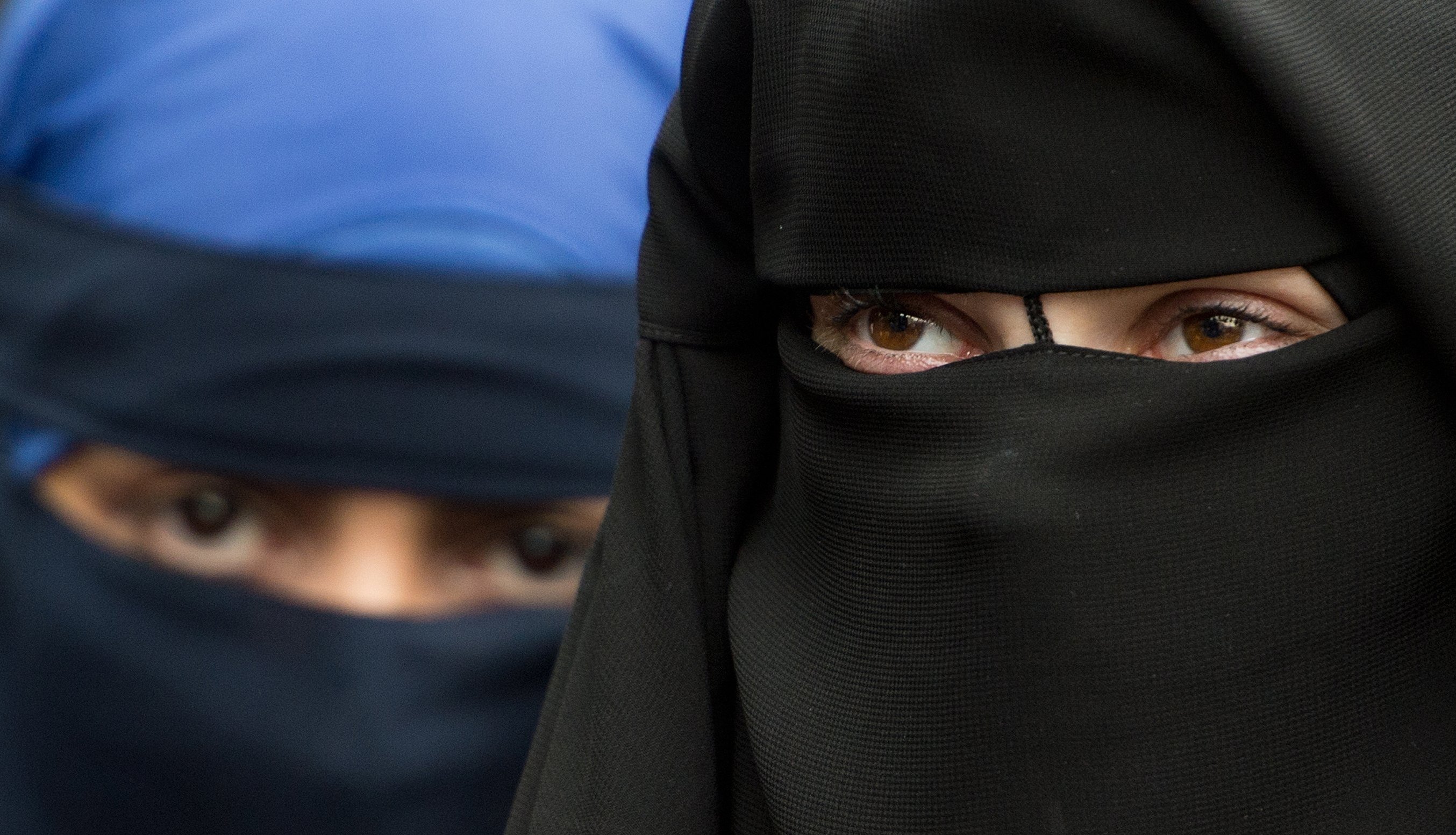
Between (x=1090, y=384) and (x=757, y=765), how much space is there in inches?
19.1

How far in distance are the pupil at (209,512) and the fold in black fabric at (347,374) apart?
2.7 inches

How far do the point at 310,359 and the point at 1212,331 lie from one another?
124cm

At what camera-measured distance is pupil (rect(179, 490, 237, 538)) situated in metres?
2.34

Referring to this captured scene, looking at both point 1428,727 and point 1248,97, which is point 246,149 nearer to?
point 1248,97

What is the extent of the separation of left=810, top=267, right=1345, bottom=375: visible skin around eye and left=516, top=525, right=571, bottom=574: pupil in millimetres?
786

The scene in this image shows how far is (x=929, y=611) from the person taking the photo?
1.55 m

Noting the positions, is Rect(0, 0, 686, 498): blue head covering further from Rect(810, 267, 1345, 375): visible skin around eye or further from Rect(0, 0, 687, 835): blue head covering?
Rect(810, 267, 1345, 375): visible skin around eye

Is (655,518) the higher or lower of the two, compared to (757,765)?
higher

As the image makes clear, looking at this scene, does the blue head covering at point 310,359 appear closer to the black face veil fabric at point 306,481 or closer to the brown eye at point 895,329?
the black face veil fabric at point 306,481

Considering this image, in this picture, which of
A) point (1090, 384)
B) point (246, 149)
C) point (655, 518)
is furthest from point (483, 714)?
point (1090, 384)

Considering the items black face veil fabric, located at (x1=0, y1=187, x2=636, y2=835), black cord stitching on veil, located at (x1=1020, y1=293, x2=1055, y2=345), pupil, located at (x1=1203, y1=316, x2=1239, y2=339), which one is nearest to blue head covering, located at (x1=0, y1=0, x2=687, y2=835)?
black face veil fabric, located at (x1=0, y1=187, x2=636, y2=835)

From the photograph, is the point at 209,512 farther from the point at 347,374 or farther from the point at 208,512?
the point at 347,374

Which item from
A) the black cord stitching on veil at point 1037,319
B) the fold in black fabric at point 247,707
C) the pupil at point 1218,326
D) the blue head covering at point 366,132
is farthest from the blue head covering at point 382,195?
the pupil at point 1218,326

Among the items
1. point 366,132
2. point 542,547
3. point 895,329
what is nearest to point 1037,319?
point 895,329
